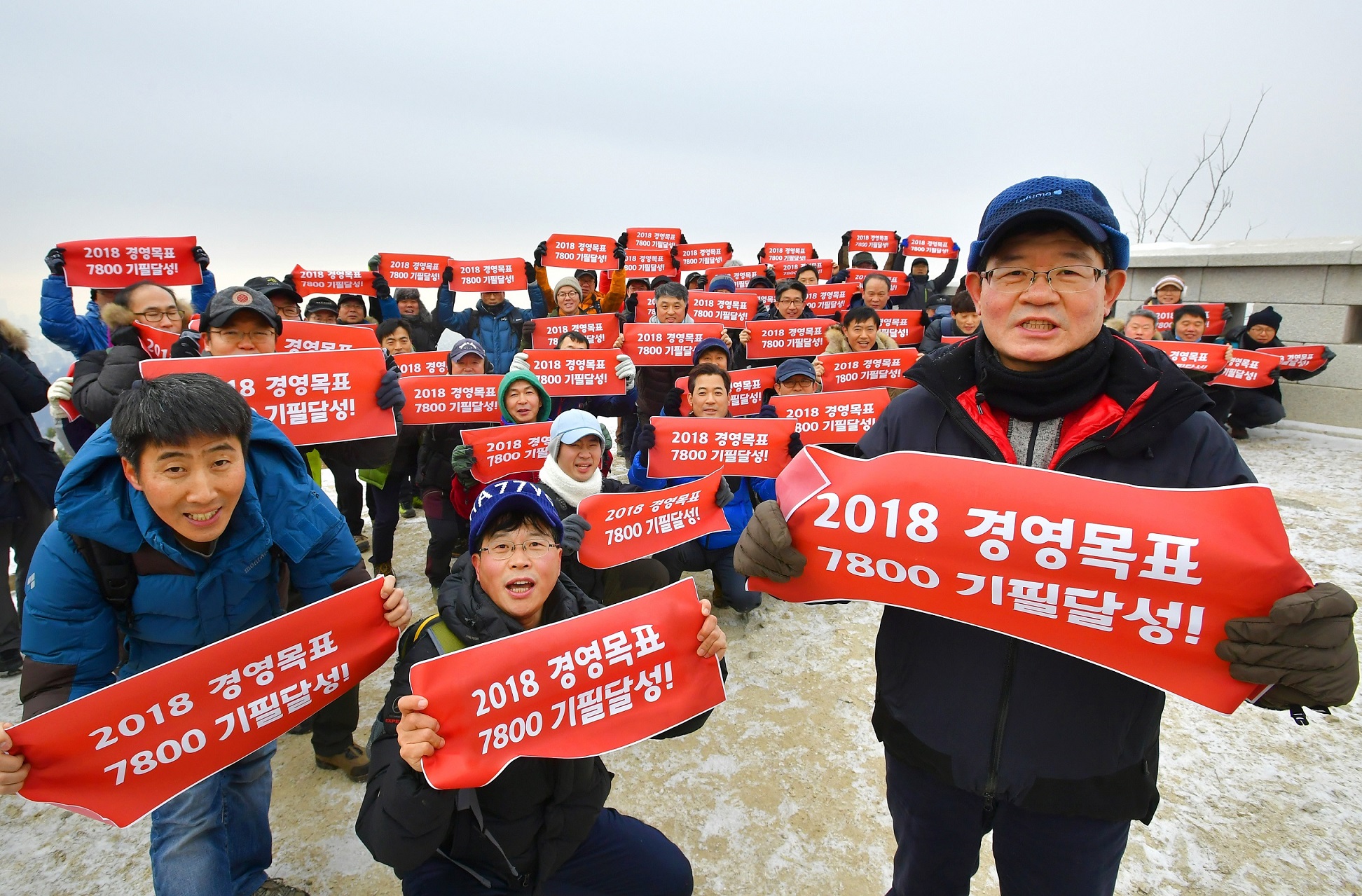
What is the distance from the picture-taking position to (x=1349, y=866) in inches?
110

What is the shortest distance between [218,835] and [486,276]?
8312 millimetres

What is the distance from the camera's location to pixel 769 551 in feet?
6.40

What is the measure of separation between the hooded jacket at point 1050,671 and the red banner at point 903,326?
7270mm

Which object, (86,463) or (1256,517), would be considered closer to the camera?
(1256,517)

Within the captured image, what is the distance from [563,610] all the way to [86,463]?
1594 millimetres

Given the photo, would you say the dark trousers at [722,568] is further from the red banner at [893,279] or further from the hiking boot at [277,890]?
the red banner at [893,279]

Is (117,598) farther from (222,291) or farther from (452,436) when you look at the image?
(452,436)

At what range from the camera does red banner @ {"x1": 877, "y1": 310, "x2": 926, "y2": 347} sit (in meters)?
8.79

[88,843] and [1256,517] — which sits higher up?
[1256,517]

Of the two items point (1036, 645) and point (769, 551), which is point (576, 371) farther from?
point (1036, 645)

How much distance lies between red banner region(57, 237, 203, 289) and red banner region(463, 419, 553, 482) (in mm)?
3626

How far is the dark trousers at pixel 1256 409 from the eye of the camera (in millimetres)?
9148

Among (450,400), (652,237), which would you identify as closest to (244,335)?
(450,400)

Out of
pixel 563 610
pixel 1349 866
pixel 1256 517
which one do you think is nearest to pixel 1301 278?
pixel 1349 866
